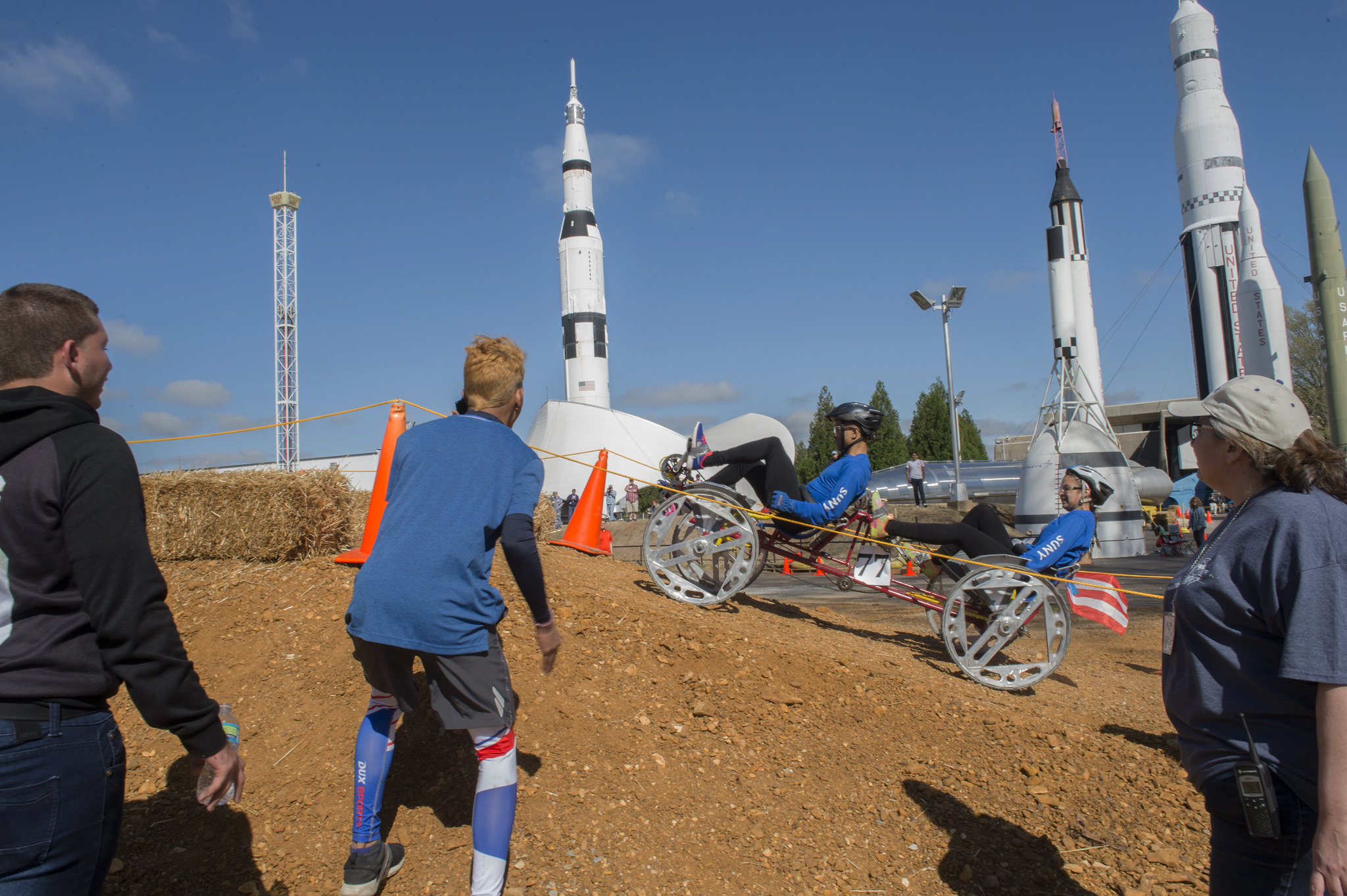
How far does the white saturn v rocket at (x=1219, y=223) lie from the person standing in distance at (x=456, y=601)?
103 feet

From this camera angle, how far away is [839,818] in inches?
129

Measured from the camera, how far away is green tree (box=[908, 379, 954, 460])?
155 feet

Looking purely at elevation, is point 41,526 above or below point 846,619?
above

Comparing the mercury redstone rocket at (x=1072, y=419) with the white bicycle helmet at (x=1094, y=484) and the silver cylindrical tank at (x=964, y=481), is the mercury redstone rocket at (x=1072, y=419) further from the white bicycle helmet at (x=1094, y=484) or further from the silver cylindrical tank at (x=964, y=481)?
the white bicycle helmet at (x=1094, y=484)

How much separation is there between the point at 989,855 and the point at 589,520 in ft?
16.1

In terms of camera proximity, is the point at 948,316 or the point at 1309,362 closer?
the point at 948,316

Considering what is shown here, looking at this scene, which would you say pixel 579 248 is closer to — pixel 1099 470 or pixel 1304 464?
pixel 1099 470

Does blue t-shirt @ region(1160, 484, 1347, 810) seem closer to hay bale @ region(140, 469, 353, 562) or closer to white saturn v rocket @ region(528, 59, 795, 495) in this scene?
hay bale @ region(140, 469, 353, 562)

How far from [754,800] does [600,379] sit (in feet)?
131

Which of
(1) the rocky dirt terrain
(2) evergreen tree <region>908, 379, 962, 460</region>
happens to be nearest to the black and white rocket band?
(2) evergreen tree <region>908, 379, 962, 460</region>

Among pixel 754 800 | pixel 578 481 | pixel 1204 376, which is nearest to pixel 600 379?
pixel 578 481

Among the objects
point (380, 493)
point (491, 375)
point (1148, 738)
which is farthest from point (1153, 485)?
point (491, 375)

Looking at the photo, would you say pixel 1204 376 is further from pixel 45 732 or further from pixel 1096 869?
pixel 45 732

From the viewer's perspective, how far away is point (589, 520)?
24.3ft
